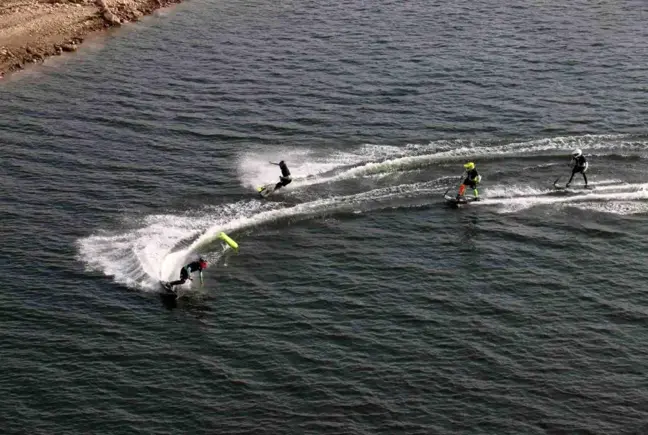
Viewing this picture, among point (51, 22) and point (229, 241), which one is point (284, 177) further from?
point (51, 22)

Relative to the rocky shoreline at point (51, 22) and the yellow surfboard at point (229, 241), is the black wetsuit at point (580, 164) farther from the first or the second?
the rocky shoreline at point (51, 22)

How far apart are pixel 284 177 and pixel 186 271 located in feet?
42.2

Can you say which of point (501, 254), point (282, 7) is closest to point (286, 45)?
point (282, 7)

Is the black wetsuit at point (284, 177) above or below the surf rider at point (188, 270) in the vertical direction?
above

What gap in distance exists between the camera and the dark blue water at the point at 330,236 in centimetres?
4344

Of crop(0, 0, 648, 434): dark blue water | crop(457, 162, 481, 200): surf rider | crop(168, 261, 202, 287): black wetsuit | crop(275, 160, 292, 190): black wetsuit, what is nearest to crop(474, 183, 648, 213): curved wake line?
crop(0, 0, 648, 434): dark blue water

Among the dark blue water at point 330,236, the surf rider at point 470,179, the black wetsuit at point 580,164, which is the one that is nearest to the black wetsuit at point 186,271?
the dark blue water at point 330,236

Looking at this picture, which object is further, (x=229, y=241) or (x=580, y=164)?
(x=580, y=164)

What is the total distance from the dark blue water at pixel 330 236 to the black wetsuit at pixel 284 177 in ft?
3.94

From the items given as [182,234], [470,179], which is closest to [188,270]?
[182,234]

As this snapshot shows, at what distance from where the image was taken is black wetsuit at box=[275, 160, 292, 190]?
6058 centimetres

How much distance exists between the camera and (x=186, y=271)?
50.6 m

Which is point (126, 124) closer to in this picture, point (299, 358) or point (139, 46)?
point (139, 46)

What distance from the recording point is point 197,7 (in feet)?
340
